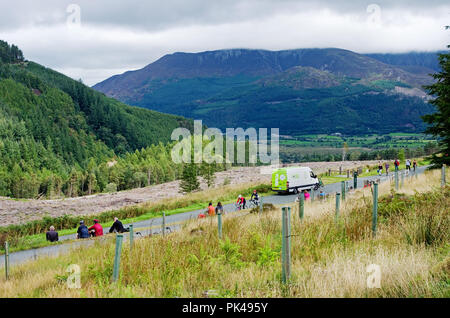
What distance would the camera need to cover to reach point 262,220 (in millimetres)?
12125

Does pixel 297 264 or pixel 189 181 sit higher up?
pixel 297 264

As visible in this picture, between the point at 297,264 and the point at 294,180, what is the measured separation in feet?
104

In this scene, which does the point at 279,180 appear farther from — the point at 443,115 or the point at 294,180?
the point at 443,115

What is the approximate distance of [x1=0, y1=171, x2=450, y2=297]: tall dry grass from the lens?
6355 millimetres

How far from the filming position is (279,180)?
129 ft

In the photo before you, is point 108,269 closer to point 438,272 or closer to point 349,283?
point 349,283

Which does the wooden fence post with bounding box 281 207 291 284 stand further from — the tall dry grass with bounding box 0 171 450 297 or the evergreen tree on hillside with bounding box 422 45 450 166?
the evergreen tree on hillside with bounding box 422 45 450 166

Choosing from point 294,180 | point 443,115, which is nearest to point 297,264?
point 443,115

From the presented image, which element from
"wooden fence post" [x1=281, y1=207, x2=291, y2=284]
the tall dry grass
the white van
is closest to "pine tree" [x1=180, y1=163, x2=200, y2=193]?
the white van

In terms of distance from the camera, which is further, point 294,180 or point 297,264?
point 294,180

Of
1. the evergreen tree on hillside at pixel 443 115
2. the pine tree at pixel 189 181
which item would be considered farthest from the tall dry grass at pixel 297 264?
the pine tree at pixel 189 181

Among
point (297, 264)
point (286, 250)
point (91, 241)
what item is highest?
point (286, 250)

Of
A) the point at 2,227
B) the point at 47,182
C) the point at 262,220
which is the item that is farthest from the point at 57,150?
the point at 262,220
